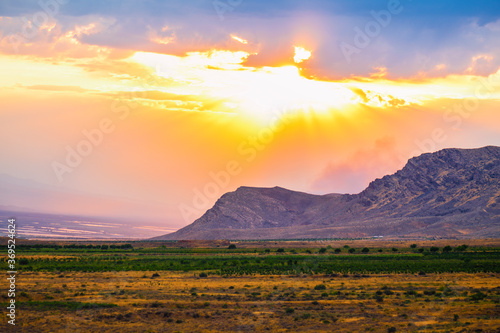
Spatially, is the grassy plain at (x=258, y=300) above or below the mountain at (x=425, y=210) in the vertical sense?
below

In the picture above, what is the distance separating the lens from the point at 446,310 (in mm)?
29906

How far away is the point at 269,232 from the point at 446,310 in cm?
15199

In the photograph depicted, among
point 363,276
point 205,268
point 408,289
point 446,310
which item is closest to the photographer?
point 446,310

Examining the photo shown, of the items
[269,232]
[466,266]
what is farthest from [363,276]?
[269,232]

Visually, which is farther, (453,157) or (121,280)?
(453,157)

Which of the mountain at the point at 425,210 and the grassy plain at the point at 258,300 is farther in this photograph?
the mountain at the point at 425,210

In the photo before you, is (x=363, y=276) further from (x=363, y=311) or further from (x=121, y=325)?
(x=121, y=325)

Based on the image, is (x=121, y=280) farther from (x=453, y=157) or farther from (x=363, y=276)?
(x=453, y=157)

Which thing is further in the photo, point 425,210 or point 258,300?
point 425,210

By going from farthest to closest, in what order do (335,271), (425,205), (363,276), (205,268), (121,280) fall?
1. (425,205)
2. (205,268)
3. (335,271)
4. (363,276)
5. (121,280)

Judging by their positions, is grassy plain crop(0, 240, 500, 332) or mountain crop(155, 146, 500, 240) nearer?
grassy plain crop(0, 240, 500, 332)

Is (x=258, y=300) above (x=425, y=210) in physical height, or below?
below

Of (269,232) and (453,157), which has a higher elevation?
(453,157)

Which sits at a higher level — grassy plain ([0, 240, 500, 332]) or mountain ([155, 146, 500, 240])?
mountain ([155, 146, 500, 240])
